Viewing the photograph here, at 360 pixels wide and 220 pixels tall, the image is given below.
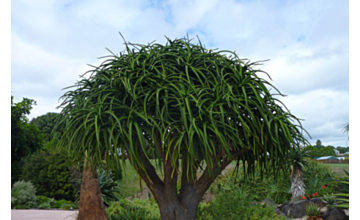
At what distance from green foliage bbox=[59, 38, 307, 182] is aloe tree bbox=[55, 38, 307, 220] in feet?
0.06

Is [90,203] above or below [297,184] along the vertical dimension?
above

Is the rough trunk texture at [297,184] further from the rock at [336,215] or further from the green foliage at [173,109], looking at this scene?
the green foliage at [173,109]

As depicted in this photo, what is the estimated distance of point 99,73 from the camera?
220 inches

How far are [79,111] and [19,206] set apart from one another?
425 inches

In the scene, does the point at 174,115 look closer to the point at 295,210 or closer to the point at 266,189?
the point at 295,210

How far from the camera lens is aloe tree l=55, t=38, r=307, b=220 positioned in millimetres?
4344

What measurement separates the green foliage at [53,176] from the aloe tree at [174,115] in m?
13.1

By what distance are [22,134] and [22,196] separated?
3.55 metres

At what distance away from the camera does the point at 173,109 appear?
4.67 m

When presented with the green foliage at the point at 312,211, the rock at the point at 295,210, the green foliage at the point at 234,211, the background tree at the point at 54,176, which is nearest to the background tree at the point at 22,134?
the background tree at the point at 54,176

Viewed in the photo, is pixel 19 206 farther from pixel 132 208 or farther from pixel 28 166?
pixel 132 208

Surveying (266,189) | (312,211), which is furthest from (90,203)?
(266,189)

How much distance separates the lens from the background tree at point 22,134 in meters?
15.0
